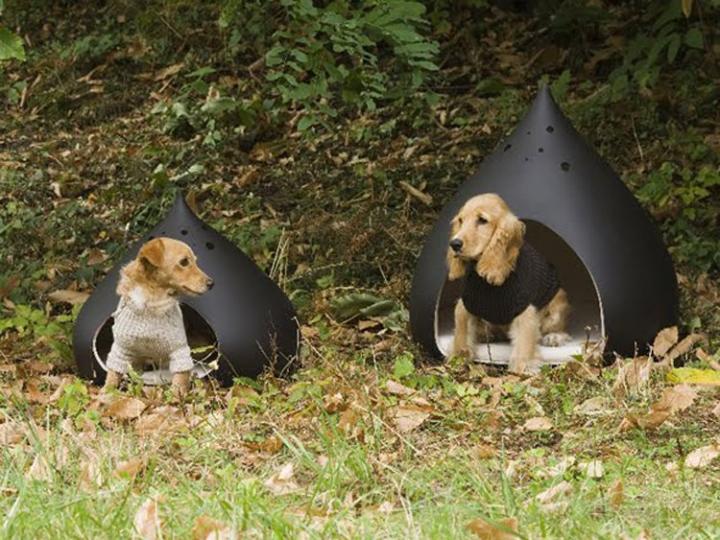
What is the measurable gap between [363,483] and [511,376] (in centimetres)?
180

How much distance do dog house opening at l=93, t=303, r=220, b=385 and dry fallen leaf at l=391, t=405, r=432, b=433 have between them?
104 centimetres

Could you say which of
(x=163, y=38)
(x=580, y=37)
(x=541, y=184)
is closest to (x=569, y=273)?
(x=541, y=184)

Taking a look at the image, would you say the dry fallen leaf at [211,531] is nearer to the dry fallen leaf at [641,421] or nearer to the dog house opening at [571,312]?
the dry fallen leaf at [641,421]

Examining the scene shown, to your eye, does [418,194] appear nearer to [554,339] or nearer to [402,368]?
[554,339]

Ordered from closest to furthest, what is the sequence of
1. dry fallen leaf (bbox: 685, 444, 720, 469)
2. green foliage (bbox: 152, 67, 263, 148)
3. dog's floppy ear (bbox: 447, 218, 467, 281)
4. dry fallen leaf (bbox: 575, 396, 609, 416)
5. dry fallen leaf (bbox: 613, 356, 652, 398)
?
dry fallen leaf (bbox: 685, 444, 720, 469) < dry fallen leaf (bbox: 575, 396, 609, 416) < dry fallen leaf (bbox: 613, 356, 652, 398) < dog's floppy ear (bbox: 447, 218, 467, 281) < green foliage (bbox: 152, 67, 263, 148)

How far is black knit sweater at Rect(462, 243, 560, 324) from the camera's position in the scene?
5.99m

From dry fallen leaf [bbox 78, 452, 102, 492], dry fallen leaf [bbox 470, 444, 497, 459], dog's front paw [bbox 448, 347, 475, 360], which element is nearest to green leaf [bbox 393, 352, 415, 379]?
dog's front paw [bbox 448, 347, 475, 360]

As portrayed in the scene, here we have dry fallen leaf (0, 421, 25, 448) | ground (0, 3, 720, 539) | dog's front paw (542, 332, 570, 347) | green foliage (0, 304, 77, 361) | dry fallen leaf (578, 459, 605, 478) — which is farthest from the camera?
green foliage (0, 304, 77, 361)

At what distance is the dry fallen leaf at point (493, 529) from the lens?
3.42m

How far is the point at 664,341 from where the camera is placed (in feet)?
19.8

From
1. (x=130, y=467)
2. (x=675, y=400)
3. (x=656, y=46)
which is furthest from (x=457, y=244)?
(x=656, y=46)

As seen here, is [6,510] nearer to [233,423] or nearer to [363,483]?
[363,483]

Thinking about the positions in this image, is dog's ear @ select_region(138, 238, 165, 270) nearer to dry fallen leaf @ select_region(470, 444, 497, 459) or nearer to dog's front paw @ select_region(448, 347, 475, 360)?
dog's front paw @ select_region(448, 347, 475, 360)

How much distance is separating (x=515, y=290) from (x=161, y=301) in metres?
1.51
